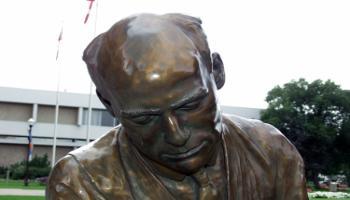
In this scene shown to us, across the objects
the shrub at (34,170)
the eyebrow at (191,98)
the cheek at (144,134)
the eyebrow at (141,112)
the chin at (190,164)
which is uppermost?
the eyebrow at (191,98)

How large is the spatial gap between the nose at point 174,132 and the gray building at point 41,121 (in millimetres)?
39366

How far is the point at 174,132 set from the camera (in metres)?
1.35

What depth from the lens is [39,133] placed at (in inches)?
1580

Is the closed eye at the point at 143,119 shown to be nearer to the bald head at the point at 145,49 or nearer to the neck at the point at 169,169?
the bald head at the point at 145,49

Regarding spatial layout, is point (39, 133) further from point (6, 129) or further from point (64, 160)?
point (64, 160)

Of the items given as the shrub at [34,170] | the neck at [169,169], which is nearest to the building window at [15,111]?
the shrub at [34,170]

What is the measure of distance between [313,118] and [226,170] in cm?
4073

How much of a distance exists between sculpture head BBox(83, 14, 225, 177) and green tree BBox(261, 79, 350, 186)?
124 ft

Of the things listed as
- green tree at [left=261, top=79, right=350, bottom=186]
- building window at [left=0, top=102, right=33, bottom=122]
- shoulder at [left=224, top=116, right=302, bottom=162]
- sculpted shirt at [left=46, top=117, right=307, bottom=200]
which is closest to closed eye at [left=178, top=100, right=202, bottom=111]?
sculpted shirt at [left=46, top=117, right=307, bottom=200]

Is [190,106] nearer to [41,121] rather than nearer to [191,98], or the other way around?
Answer: [191,98]

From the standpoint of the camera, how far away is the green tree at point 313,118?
3875cm

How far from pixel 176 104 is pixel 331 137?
3979 cm

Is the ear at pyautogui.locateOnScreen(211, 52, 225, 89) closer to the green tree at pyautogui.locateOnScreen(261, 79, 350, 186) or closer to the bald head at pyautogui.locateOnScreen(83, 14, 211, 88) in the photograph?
the bald head at pyautogui.locateOnScreen(83, 14, 211, 88)

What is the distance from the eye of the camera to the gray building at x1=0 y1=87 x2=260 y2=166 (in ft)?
131
